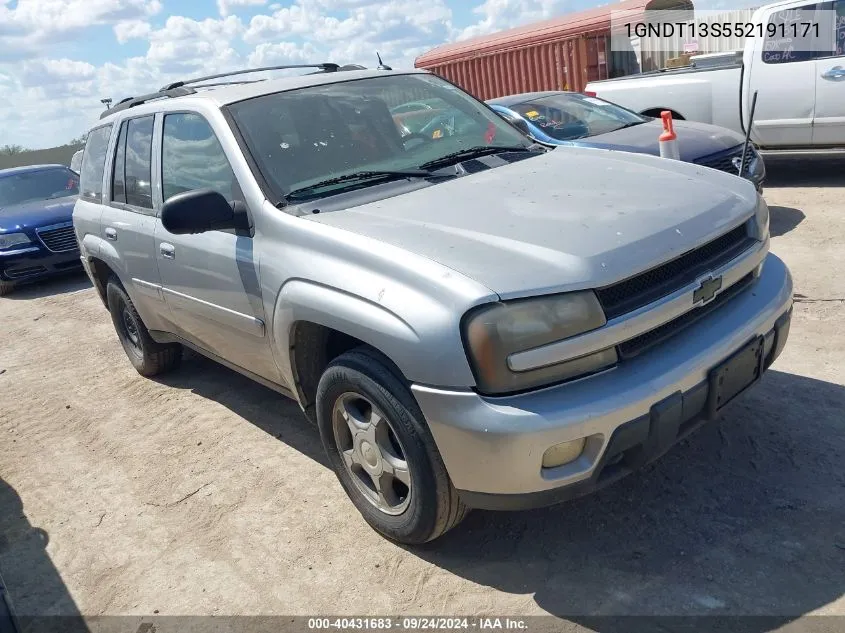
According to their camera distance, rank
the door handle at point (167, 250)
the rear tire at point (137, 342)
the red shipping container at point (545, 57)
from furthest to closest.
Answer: the red shipping container at point (545, 57)
the rear tire at point (137, 342)
the door handle at point (167, 250)

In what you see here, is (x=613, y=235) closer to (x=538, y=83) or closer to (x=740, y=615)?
(x=740, y=615)

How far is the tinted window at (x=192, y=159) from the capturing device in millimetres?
3574

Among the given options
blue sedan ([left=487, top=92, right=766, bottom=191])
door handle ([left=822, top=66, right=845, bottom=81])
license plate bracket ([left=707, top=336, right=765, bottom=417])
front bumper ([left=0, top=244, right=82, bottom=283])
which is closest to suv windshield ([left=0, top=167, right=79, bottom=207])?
front bumper ([left=0, top=244, right=82, bottom=283])

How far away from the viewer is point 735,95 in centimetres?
862

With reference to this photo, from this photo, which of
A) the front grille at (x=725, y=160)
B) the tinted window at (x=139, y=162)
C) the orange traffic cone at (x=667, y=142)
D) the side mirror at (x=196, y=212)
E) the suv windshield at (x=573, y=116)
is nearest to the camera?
the side mirror at (x=196, y=212)

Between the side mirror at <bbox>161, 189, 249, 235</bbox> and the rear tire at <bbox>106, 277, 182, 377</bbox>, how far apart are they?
6.76 ft

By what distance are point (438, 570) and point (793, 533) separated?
1.31 metres

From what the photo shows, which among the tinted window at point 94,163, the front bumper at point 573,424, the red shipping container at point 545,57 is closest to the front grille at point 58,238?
the tinted window at point 94,163

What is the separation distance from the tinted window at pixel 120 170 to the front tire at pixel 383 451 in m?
2.38

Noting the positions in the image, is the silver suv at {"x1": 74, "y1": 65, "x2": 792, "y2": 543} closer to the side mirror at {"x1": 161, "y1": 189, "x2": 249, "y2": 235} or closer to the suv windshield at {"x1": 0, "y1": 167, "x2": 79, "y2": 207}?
the side mirror at {"x1": 161, "y1": 189, "x2": 249, "y2": 235}

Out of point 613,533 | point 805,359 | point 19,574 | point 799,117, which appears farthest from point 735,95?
point 19,574

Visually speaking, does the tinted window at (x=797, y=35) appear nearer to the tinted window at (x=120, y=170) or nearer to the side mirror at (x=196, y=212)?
the tinted window at (x=120, y=170)

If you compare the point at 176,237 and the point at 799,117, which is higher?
the point at 176,237

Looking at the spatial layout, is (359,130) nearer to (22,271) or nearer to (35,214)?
(22,271)
